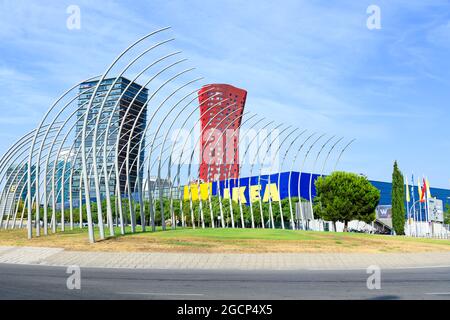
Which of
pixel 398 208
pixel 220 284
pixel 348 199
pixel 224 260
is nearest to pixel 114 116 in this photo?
pixel 224 260

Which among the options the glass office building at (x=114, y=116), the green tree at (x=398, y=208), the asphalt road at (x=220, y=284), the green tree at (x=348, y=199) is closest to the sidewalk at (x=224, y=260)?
the asphalt road at (x=220, y=284)

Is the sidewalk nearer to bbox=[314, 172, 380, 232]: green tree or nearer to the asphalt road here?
the asphalt road

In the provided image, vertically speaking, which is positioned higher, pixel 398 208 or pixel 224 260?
pixel 224 260

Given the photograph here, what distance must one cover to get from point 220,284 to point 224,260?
24.4 feet

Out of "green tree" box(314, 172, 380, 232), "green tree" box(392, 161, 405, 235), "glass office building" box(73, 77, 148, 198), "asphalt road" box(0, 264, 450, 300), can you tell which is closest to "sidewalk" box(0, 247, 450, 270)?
"asphalt road" box(0, 264, 450, 300)

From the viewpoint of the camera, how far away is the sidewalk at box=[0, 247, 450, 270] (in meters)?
20.6

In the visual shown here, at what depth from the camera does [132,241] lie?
2803 cm

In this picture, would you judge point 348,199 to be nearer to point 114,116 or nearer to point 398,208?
point 398,208

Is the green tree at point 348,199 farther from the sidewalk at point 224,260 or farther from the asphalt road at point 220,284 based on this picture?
the asphalt road at point 220,284

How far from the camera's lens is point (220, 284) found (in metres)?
14.3

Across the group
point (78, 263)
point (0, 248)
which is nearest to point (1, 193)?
point (0, 248)

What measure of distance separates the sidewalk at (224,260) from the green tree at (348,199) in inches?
1529

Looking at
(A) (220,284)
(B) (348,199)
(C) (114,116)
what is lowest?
(B) (348,199)
